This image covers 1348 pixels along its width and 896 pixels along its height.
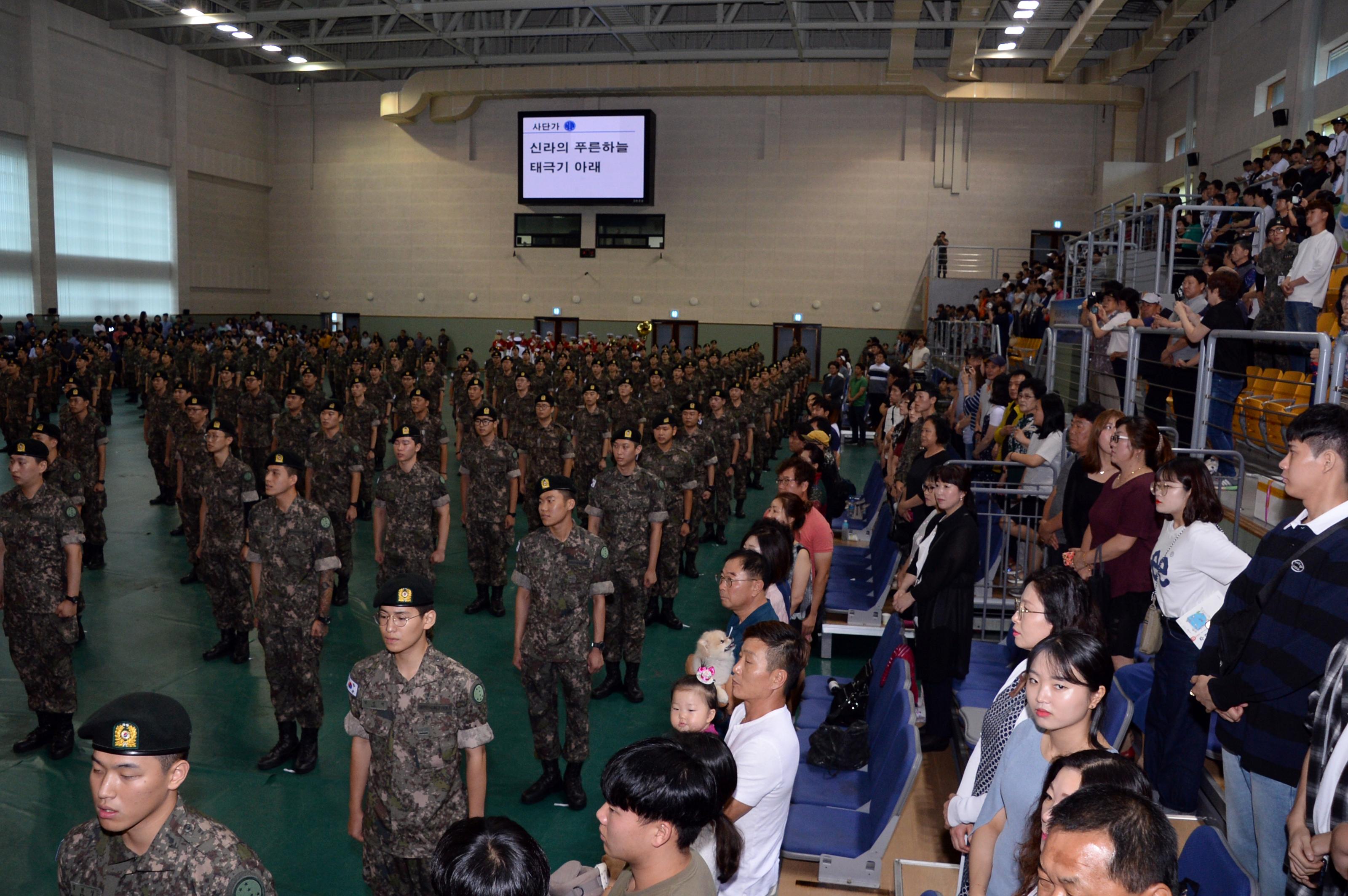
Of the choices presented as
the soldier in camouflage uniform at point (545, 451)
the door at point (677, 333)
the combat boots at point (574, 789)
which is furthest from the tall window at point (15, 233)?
the combat boots at point (574, 789)

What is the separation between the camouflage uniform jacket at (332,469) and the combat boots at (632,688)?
11.4 ft

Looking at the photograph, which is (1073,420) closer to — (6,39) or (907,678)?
(907,678)

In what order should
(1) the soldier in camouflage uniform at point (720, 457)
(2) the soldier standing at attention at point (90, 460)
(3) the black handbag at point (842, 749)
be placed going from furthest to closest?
Answer: (1) the soldier in camouflage uniform at point (720, 457) → (2) the soldier standing at attention at point (90, 460) → (3) the black handbag at point (842, 749)

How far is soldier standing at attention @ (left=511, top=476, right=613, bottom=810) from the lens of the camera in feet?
15.4

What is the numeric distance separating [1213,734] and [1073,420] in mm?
2079

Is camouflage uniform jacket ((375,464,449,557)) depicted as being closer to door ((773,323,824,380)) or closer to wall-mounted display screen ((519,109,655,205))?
door ((773,323,824,380))

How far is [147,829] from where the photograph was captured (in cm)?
236

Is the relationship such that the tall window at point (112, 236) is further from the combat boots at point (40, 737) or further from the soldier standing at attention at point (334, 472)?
the combat boots at point (40, 737)

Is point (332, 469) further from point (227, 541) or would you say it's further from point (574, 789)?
point (574, 789)

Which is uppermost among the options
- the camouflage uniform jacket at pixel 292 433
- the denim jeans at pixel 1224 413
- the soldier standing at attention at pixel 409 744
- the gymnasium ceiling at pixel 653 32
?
the gymnasium ceiling at pixel 653 32

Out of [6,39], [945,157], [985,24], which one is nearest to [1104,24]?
[985,24]

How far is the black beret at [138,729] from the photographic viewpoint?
2.29 m

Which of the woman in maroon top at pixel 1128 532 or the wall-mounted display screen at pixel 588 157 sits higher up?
the wall-mounted display screen at pixel 588 157

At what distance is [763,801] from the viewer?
9.19ft
